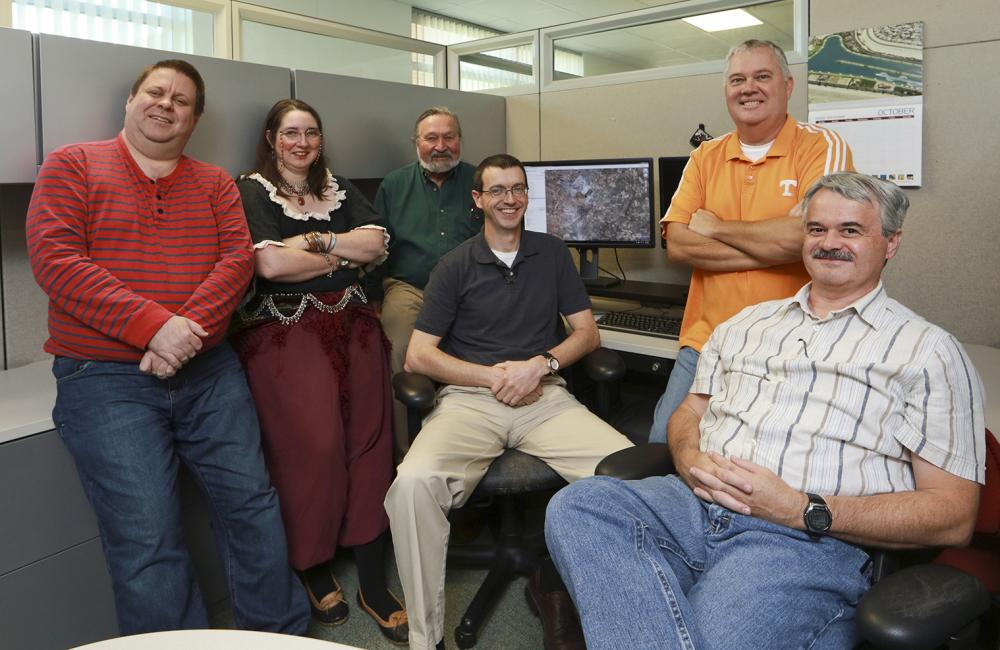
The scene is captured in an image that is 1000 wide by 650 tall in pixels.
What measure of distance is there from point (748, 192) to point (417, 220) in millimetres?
1081

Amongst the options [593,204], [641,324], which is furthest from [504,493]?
[593,204]

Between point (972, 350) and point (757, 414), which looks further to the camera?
point (972, 350)

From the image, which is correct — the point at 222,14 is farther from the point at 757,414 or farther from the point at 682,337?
the point at 757,414

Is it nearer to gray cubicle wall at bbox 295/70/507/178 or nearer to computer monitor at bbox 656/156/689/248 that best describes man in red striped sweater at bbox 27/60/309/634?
gray cubicle wall at bbox 295/70/507/178

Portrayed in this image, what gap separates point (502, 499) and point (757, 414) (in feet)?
2.93

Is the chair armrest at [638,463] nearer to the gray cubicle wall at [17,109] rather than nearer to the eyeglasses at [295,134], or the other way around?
the eyeglasses at [295,134]

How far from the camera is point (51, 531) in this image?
5.38 feet

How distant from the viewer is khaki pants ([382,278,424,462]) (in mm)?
2352

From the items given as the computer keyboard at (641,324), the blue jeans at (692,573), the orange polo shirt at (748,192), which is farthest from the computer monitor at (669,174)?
the blue jeans at (692,573)

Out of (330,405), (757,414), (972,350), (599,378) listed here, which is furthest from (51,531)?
(972,350)

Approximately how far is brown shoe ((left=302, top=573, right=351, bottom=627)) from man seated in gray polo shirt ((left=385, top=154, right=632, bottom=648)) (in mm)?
391

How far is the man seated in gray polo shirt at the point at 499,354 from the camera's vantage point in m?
1.82

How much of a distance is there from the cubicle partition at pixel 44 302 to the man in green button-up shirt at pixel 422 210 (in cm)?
23

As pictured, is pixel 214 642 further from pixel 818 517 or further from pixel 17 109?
pixel 17 109
